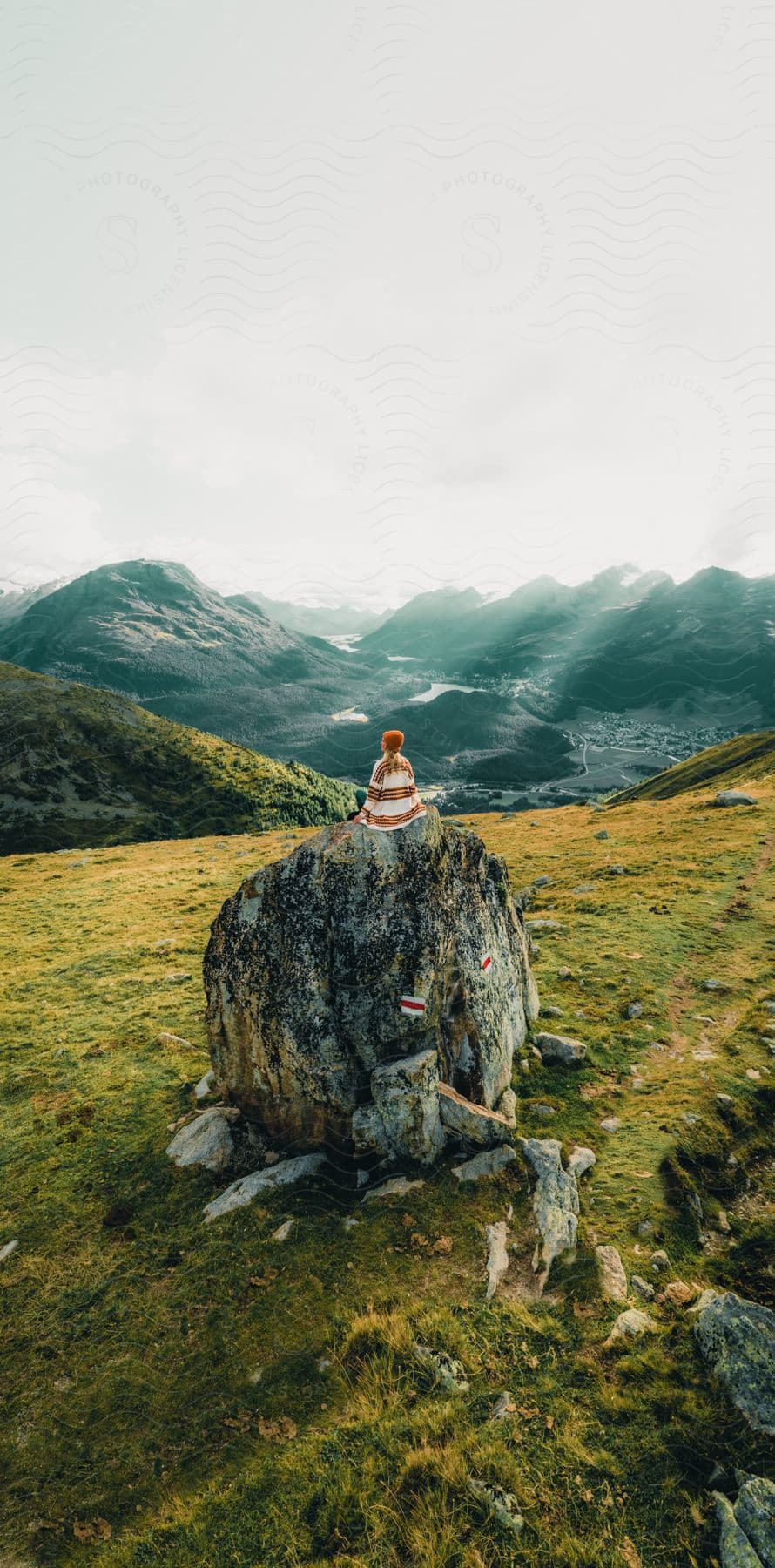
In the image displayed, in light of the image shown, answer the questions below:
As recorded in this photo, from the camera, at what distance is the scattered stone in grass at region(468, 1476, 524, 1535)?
7.00 m

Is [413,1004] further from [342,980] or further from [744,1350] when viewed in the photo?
[744,1350]

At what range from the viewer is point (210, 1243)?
11836 mm

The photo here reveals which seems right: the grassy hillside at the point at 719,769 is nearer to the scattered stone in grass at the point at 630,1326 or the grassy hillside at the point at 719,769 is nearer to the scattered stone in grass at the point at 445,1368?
the scattered stone in grass at the point at 630,1326

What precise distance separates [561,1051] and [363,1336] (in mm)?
9465

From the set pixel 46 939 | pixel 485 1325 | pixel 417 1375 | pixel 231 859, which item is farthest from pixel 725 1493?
pixel 231 859

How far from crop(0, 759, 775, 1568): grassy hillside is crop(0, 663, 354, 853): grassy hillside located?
405 ft

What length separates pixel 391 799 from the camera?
1478 cm

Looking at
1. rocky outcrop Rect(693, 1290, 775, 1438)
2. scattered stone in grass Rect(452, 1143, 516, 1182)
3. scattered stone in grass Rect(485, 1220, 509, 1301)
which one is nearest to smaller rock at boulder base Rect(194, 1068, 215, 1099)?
scattered stone in grass Rect(452, 1143, 516, 1182)

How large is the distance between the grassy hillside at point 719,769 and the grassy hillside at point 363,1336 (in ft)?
239

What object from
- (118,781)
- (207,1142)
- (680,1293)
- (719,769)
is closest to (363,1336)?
(680,1293)

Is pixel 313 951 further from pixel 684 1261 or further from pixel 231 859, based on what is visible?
pixel 231 859

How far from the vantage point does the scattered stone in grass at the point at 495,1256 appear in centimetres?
1037

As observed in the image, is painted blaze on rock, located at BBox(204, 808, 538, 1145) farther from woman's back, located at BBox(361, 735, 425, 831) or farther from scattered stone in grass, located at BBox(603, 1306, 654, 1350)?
scattered stone in grass, located at BBox(603, 1306, 654, 1350)

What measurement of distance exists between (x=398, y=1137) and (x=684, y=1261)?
231 inches
